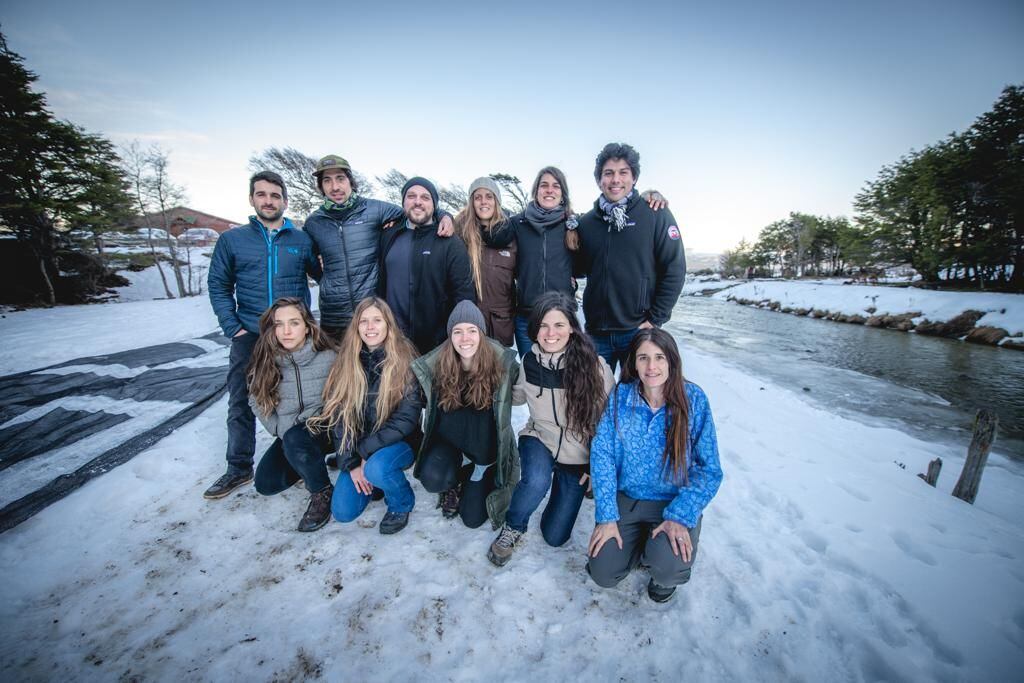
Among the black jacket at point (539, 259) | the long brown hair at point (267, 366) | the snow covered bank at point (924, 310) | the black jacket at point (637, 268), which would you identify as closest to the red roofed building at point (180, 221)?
the long brown hair at point (267, 366)

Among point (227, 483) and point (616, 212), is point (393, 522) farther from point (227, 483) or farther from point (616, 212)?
point (616, 212)

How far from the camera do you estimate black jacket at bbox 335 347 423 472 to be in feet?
8.53

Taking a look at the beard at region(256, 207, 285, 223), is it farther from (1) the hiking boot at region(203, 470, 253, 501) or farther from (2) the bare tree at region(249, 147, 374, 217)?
(2) the bare tree at region(249, 147, 374, 217)

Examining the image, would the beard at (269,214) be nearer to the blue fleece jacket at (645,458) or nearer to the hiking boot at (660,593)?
the blue fleece jacket at (645,458)

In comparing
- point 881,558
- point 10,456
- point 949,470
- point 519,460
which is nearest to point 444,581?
point 519,460

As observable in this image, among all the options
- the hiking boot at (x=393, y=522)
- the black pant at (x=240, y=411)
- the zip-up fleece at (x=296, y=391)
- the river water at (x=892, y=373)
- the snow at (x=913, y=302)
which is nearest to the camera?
the hiking boot at (x=393, y=522)

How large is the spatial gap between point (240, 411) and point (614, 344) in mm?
3445

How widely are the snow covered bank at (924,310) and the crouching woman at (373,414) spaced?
21601 mm

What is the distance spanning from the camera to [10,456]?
322cm

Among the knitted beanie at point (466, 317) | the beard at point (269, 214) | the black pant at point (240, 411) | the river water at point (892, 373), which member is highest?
the beard at point (269, 214)

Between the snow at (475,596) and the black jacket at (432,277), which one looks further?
the black jacket at (432,277)

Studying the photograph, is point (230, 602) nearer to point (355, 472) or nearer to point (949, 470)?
point (355, 472)

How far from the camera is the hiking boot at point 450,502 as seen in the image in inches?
107

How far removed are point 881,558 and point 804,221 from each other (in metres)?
59.6
